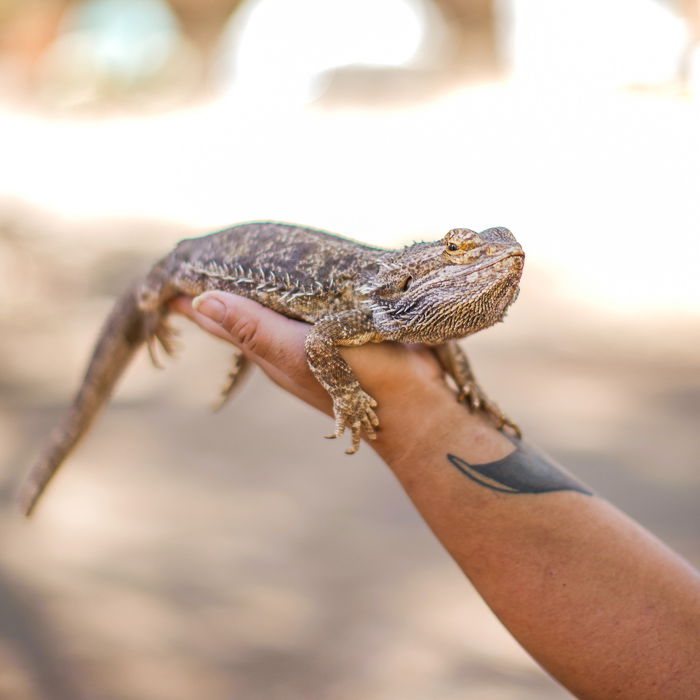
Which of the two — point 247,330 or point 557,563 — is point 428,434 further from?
point 247,330

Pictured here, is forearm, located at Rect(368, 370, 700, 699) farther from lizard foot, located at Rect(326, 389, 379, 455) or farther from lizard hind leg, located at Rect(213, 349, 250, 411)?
lizard hind leg, located at Rect(213, 349, 250, 411)

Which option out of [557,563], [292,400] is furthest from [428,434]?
[292,400]

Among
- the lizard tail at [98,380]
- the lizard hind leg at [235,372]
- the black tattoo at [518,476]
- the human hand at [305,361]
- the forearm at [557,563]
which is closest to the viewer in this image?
A: the forearm at [557,563]

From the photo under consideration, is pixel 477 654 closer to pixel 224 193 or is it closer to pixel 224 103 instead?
pixel 224 193

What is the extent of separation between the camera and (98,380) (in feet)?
12.5

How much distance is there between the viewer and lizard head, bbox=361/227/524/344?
7.82ft

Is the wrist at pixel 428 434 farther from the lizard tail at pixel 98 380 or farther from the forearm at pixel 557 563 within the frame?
the lizard tail at pixel 98 380

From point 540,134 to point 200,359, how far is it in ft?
29.8

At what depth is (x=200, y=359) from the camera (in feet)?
27.0

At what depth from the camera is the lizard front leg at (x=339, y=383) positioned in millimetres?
2602

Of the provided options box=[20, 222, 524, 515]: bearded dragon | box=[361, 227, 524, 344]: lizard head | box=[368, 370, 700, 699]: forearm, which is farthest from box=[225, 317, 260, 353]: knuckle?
box=[368, 370, 700, 699]: forearm

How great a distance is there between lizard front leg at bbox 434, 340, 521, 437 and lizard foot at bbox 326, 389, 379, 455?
37 centimetres

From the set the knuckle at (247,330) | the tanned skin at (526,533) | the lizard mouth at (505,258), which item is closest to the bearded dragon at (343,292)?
the lizard mouth at (505,258)

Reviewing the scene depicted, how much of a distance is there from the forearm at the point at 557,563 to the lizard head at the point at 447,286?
0.91 ft
